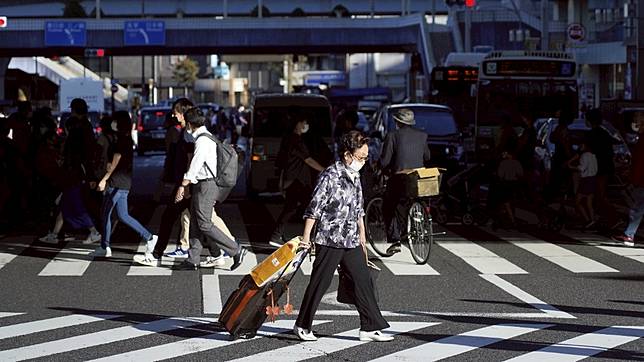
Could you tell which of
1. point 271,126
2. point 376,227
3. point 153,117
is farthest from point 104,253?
point 153,117

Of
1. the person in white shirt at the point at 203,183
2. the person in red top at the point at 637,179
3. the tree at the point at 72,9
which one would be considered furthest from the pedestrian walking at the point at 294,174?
the tree at the point at 72,9

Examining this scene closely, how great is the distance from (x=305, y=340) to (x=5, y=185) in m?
12.0

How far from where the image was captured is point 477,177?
70.6 ft

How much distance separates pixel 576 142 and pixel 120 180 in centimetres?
1569

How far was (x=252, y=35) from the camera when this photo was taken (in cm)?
7100

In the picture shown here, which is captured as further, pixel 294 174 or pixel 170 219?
pixel 294 174

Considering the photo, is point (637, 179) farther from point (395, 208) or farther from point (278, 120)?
point (278, 120)

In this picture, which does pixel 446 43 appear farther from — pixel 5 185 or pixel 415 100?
pixel 5 185

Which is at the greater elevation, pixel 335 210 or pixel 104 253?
pixel 335 210

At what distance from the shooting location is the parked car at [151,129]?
50.5m

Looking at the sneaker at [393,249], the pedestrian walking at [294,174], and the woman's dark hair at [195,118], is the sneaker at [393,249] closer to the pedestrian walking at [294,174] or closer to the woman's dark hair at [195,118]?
the pedestrian walking at [294,174]

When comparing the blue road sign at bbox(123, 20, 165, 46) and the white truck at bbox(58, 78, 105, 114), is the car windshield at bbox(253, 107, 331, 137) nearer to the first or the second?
the white truck at bbox(58, 78, 105, 114)

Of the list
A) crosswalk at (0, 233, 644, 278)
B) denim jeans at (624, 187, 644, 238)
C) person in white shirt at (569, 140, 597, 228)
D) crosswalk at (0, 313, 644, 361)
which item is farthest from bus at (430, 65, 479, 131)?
crosswalk at (0, 313, 644, 361)

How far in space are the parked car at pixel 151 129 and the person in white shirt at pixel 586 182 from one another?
102ft
